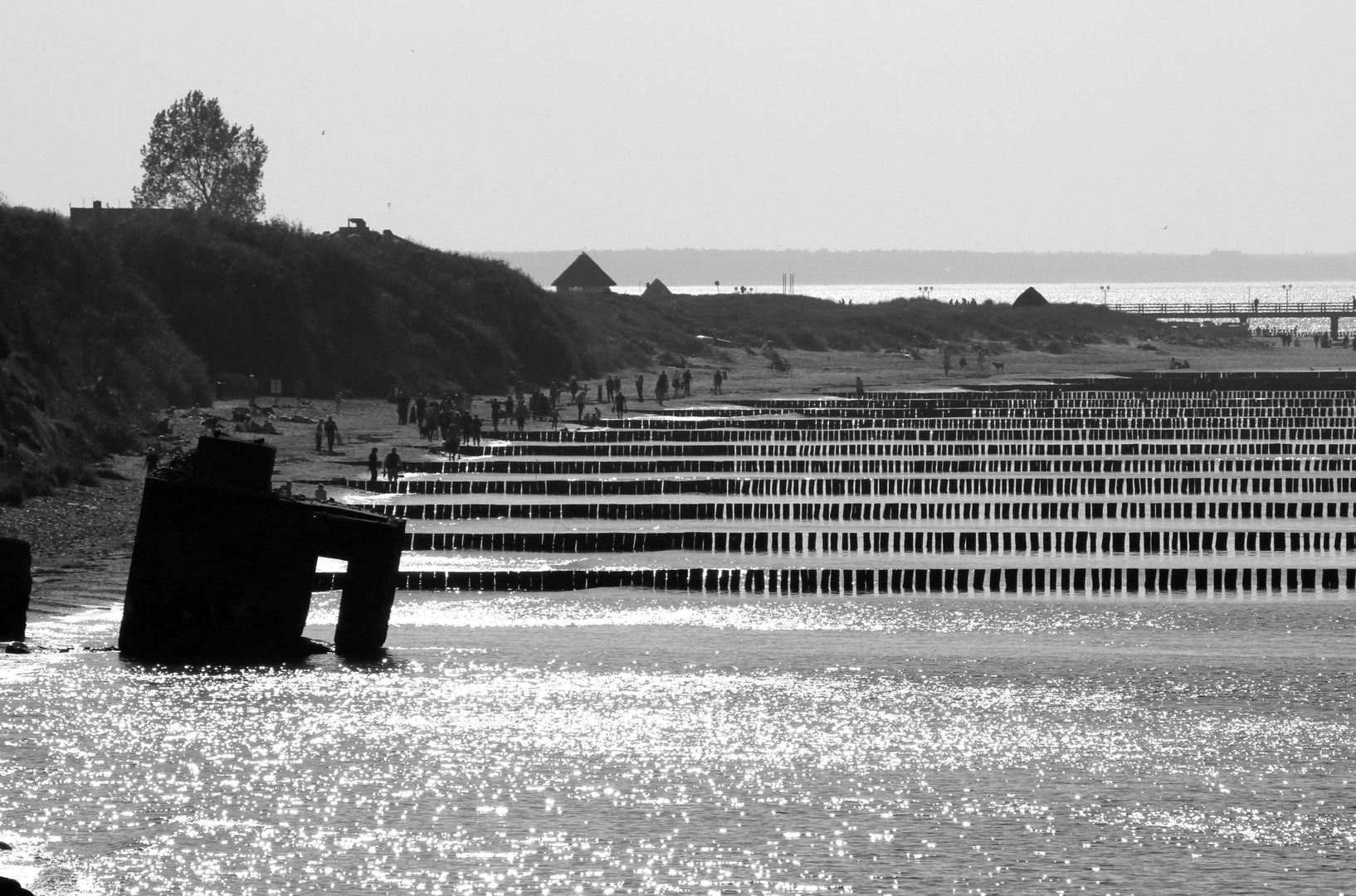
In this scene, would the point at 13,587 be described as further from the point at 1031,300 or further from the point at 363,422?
the point at 1031,300

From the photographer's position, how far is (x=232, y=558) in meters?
28.6

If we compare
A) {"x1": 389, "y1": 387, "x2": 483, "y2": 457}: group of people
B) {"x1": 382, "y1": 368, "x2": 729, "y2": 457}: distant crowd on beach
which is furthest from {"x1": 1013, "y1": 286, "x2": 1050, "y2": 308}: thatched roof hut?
{"x1": 389, "y1": 387, "x2": 483, "y2": 457}: group of people

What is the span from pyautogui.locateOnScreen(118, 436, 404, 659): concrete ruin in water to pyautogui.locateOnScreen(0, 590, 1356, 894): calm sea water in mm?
743

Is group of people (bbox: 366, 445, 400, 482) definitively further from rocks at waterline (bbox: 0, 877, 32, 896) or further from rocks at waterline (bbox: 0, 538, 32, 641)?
rocks at waterline (bbox: 0, 877, 32, 896)

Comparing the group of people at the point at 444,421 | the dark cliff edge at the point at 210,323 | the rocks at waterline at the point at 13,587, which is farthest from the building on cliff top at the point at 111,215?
the rocks at waterline at the point at 13,587

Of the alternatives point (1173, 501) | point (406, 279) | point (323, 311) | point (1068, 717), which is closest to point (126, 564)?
point (1068, 717)

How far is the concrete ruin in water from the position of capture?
1115 inches

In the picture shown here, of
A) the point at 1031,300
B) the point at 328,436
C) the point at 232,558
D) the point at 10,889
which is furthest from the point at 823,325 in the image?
the point at 10,889

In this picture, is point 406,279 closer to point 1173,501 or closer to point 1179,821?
point 1173,501

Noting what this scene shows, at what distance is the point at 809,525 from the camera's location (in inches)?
1774

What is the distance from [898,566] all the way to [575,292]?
299 feet

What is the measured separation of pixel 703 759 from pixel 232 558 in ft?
28.6

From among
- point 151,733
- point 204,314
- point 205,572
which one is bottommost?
point 151,733

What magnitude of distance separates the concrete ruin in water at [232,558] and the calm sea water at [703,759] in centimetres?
74
